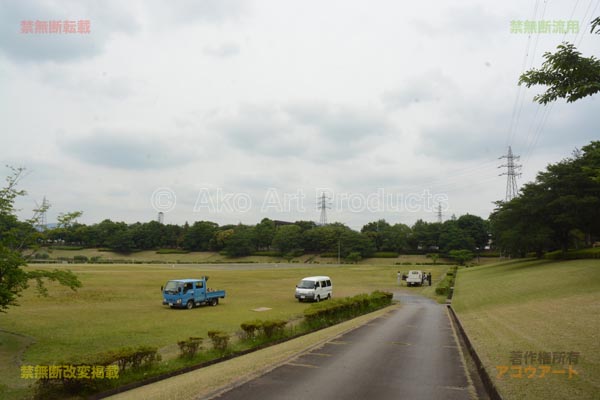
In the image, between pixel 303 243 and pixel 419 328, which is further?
pixel 303 243

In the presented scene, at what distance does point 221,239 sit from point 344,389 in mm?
142779

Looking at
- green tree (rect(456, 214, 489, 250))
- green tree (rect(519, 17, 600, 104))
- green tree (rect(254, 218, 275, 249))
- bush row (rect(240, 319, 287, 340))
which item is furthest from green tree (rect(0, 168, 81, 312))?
green tree (rect(254, 218, 275, 249))

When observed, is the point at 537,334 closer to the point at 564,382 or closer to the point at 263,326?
the point at 564,382

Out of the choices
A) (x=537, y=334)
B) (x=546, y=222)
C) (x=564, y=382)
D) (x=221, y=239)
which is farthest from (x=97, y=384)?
(x=221, y=239)

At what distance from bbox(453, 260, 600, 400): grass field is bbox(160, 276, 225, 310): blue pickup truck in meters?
18.0

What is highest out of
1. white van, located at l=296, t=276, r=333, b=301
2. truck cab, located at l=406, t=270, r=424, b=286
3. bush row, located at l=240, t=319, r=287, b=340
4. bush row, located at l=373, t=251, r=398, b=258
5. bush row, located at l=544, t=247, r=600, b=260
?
bush row, located at l=544, t=247, r=600, b=260

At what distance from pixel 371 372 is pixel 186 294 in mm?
19378

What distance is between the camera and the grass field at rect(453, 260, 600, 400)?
327 inches

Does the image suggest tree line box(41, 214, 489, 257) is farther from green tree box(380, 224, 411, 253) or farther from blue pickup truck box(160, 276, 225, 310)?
blue pickup truck box(160, 276, 225, 310)

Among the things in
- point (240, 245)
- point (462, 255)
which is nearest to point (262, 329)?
point (462, 255)

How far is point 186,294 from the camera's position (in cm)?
2708

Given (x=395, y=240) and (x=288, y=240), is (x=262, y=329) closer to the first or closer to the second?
(x=395, y=240)

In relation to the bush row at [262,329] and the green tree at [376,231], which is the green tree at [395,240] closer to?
the green tree at [376,231]

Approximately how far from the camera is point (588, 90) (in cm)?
873
